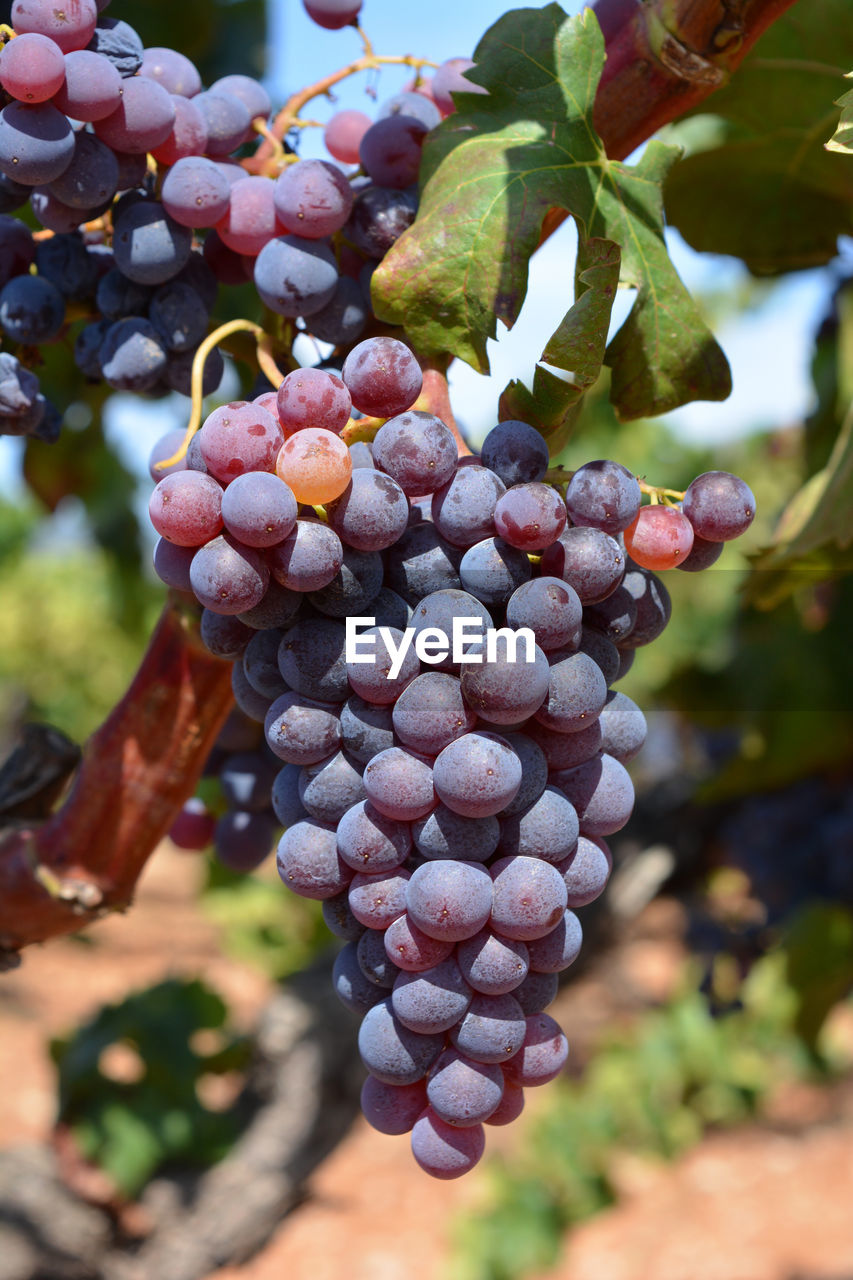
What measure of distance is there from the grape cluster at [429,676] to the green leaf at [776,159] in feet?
2.49

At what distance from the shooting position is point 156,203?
2.84 ft

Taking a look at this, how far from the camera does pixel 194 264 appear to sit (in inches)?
36.3

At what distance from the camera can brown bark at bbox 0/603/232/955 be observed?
1.06 metres

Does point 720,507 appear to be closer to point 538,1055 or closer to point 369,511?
point 369,511

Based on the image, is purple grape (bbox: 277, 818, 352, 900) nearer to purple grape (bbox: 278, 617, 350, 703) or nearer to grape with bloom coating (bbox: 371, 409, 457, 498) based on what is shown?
purple grape (bbox: 278, 617, 350, 703)

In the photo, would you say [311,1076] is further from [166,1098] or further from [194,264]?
[194,264]

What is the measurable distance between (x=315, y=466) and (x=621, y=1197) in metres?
5.14

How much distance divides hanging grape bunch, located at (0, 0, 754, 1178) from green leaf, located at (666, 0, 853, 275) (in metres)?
0.71

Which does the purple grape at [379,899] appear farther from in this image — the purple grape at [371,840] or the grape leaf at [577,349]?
the grape leaf at [577,349]

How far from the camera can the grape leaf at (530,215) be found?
793mm

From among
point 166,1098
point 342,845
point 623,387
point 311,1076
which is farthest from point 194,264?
point 166,1098

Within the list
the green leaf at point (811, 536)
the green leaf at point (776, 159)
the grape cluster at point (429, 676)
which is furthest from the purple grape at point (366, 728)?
the green leaf at point (776, 159)

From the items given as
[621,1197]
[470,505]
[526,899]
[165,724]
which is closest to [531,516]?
[470,505]

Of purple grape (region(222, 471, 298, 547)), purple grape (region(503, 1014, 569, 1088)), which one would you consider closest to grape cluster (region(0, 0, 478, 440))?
purple grape (region(222, 471, 298, 547))
